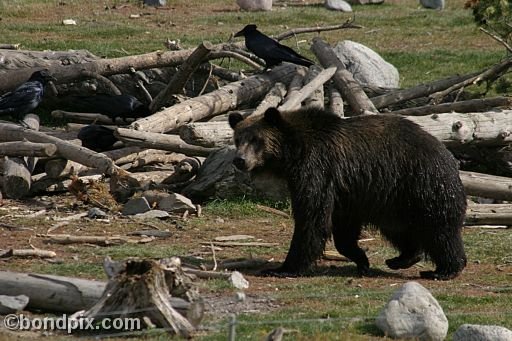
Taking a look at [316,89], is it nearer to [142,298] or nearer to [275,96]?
[275,96]

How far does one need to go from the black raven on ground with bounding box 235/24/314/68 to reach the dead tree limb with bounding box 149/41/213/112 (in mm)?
1234

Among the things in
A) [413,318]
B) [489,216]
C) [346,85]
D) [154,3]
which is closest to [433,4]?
[154,3]

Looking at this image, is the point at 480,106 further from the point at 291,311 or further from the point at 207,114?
the point at 291,311

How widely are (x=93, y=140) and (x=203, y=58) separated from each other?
2313 millimetres

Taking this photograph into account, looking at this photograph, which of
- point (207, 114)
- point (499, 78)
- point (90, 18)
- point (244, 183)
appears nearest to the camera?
point (244, 183)

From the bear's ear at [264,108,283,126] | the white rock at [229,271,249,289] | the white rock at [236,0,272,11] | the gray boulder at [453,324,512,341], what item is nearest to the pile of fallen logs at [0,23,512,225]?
the bear's ear at [264,108,283,126]

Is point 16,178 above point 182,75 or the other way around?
the other way around

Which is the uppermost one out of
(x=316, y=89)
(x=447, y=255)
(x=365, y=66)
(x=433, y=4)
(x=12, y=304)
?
(x=316, y=89)

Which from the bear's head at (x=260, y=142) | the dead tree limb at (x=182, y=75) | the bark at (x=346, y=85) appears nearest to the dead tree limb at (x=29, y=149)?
the dead tree limb at (x=182, y=75)

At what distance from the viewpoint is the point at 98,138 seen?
51.9ft

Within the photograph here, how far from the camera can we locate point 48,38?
26.1m

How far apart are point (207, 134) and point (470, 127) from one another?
3519 mm

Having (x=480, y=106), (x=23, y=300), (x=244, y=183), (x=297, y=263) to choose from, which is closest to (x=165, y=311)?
(x=23, y=300)

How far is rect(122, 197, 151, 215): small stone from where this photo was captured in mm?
14086
